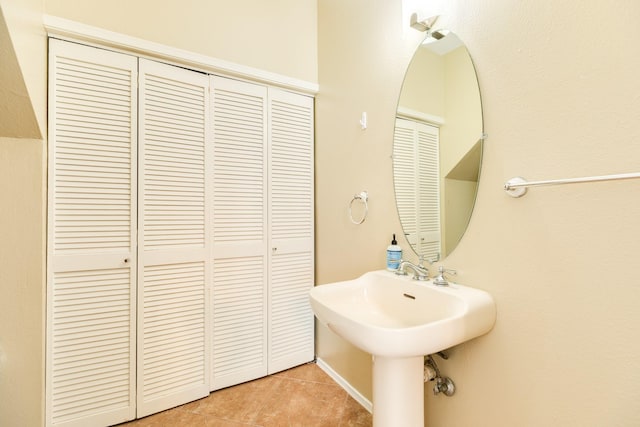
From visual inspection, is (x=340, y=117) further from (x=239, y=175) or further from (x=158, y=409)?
(x=158, y=409)

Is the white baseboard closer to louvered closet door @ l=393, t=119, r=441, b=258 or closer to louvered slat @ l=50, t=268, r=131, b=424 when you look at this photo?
louvered closet door @ l=393, t=119, r=441, b=258

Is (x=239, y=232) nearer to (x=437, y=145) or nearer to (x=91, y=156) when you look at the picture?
(x=91, y=156)

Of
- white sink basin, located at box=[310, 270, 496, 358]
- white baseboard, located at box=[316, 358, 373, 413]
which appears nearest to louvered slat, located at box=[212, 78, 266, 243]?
white sink basin, located at box=[310, 270, 496, 358]

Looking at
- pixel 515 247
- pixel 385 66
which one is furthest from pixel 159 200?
pixel 515 247

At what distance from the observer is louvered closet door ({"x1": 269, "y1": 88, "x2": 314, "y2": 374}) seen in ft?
6.56

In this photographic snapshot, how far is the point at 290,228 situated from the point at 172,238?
78 centimetres

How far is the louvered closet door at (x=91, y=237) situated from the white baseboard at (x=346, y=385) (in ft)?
3.93

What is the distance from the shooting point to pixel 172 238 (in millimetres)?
1669

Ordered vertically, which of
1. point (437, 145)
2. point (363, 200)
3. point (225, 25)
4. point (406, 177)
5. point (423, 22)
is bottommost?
point (363, 200)

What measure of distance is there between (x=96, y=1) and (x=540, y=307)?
2482mm

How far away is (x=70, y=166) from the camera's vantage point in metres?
1.44

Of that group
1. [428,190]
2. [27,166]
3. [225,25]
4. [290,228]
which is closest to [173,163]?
[27,166]

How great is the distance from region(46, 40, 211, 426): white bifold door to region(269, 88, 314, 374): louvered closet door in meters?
0.46

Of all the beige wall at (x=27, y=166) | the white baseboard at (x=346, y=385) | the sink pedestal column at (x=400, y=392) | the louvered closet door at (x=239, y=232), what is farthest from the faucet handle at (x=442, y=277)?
the beige wall at (x=27, y=166)
